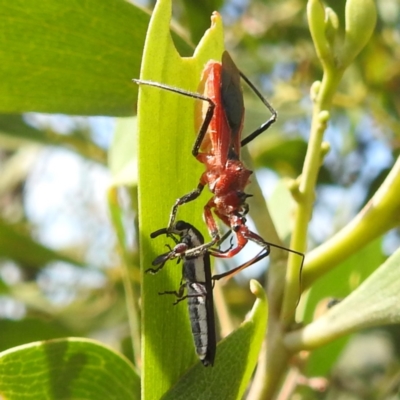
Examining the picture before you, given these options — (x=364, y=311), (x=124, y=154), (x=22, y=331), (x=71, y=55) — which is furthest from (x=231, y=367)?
(x=22, y=331)

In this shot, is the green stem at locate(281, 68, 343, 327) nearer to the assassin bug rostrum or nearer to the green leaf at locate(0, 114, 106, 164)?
the assassin bug rostrum

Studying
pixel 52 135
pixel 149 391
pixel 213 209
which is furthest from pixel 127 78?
pixel 52 135

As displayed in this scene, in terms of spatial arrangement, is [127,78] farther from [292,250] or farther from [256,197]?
[292,250]

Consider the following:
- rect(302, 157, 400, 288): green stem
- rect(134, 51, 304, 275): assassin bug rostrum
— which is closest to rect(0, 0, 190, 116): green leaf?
rect(134, 51, 304, 275): assassin bug rostrum

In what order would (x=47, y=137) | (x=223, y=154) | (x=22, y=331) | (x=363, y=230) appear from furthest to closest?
1. (x=47, y=137)
2. (x=22, y=331)
3. (x=223, y=154)
4. (x=363, y=230)

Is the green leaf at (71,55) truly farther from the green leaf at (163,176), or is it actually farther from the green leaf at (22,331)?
the green leaf at (22,331)

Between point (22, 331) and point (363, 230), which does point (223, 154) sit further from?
point (22, 331)
